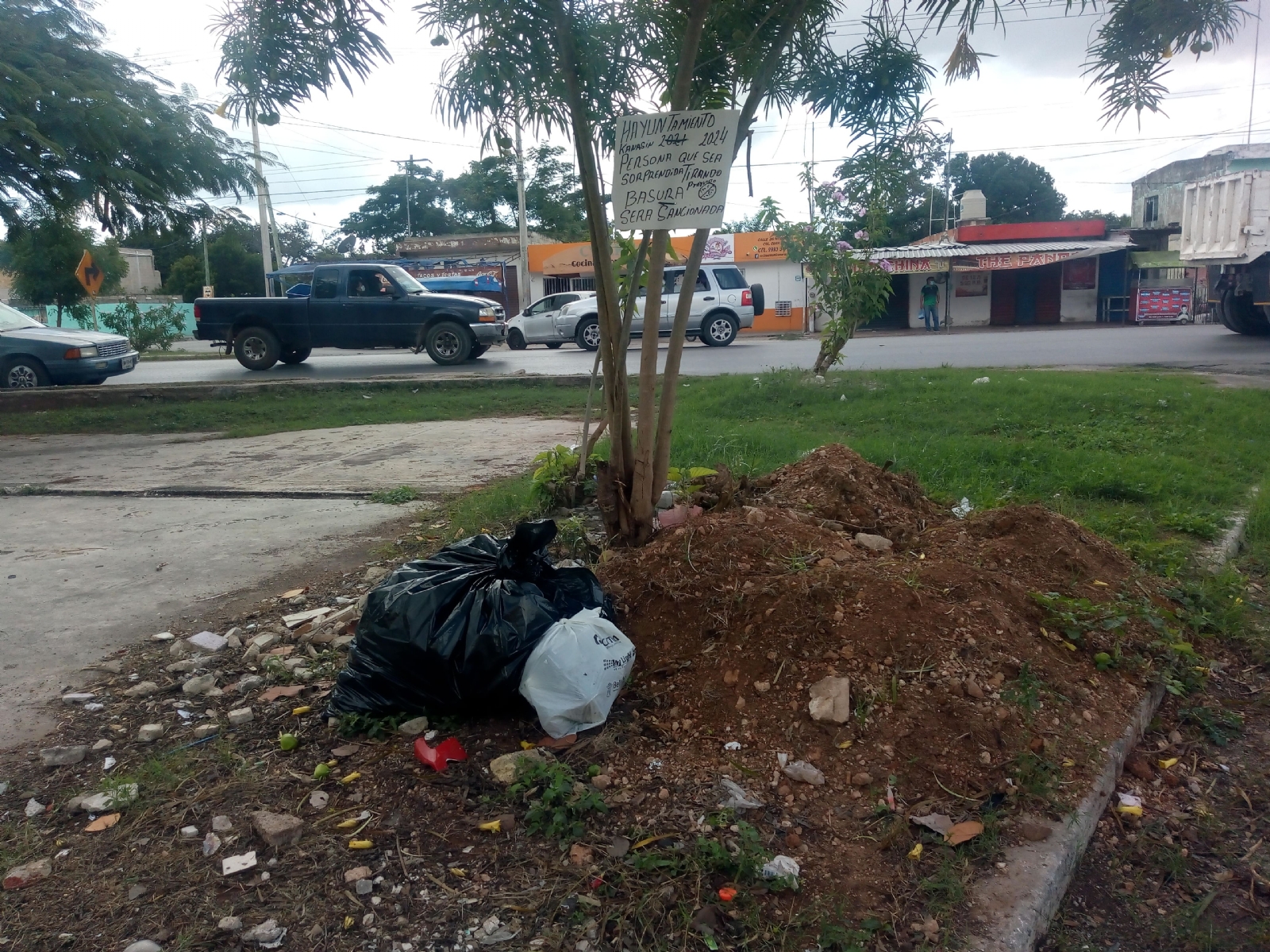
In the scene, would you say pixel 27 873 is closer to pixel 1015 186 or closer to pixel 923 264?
pixel 923 264

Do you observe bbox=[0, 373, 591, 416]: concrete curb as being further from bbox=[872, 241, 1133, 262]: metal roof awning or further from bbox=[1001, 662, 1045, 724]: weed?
bbox=[872, 241, 1133, 262]: metal roof awning

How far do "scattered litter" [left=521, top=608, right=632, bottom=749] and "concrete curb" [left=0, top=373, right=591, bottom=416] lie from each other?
380 inches

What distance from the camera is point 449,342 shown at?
669 inches

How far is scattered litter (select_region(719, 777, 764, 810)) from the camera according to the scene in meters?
2.68

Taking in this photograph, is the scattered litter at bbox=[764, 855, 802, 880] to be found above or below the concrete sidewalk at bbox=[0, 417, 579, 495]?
below

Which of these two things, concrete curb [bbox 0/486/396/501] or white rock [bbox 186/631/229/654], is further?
concrete curb [bbox 0/486/396/501]

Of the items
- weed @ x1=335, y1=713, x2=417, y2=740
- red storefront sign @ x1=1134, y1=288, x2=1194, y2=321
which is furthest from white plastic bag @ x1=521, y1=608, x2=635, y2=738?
red storefront sign @ x1=1134, y1=288, x2=1194, y2=321

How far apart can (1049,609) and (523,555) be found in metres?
1.95

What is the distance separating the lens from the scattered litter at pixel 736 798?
8.78 ft

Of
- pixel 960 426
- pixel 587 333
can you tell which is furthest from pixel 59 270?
pixel 960 426

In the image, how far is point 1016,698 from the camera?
306 centimetres

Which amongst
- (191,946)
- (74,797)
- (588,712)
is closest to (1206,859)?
(588,712)

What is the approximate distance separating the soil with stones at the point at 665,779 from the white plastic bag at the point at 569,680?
8cm

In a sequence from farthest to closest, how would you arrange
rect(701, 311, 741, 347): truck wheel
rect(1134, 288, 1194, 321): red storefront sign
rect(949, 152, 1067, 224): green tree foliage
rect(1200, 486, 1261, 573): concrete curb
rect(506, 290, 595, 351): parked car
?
rect(949, 152, 1067, 224): green tree foliage, rect(1134, 288, 1194, 321): red storefront sign, rect(506, 290, 595, 351): parked car, rect(701, 311, 741, 347): truck wheel, rect(1200, 486, 1261, 573): concrete curb
